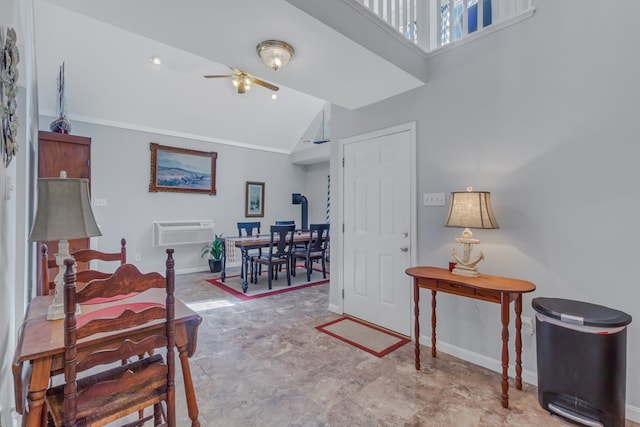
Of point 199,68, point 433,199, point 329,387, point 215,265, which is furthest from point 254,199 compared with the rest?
point 329,387

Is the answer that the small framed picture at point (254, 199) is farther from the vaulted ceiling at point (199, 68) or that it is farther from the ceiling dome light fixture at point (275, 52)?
the ceiling dome light fixture at point (275, 52)

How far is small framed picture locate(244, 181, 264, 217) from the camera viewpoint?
657 centimetres

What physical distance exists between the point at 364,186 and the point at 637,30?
86.2 inches

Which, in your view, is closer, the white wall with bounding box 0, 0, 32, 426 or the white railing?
the white wall with bounding box 0, 0, 32, 426

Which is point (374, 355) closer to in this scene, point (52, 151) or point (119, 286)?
point (119, 286)

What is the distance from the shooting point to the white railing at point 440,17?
2.36 meters

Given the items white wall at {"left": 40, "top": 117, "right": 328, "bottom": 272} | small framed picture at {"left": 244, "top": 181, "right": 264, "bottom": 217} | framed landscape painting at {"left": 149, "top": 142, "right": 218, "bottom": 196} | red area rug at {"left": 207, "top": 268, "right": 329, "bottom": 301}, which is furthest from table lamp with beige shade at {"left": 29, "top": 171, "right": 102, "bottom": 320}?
small framed picture at {"left": 244, "top": 181, "right": 264, "bottom": 217}

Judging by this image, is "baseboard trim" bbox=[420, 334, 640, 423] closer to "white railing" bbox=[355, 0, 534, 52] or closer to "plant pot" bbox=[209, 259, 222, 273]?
"white railing" bbox=[355, 0, 534, 52]

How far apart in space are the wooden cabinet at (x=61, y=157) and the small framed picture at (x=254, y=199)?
133 inches

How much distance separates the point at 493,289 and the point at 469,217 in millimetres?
517

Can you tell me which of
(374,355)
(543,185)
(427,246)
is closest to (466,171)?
(543,185)

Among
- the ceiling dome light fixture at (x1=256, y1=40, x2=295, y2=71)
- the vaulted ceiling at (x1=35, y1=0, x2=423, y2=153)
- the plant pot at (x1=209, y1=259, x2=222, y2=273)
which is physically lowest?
the plant pot at (x1=209, y1=259, x2=222, y2=273)

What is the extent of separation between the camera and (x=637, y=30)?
1771 mm

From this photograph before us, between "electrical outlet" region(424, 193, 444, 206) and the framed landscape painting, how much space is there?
4.55 metres
